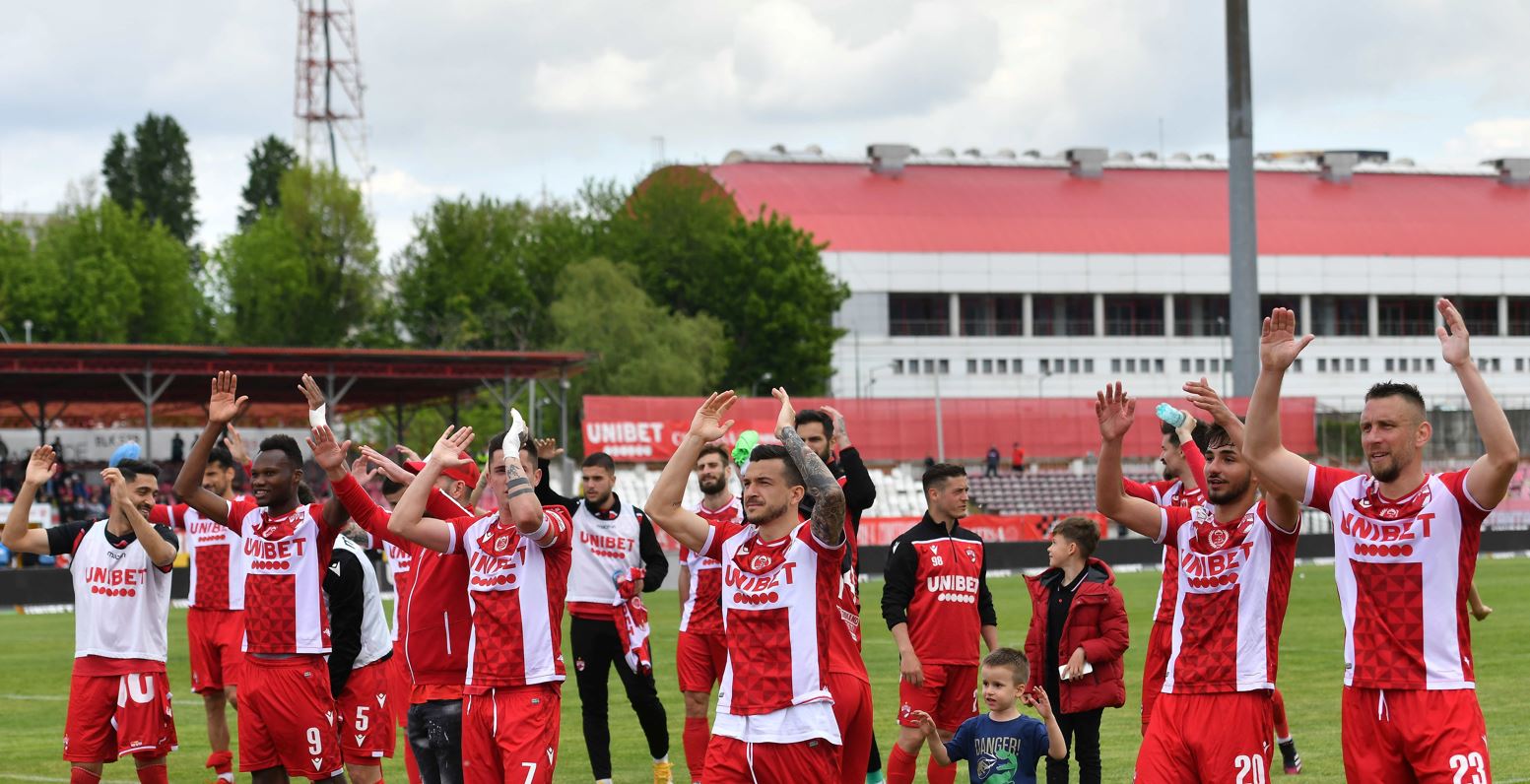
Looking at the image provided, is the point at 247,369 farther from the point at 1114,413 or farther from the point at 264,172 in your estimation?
the point at 264,172

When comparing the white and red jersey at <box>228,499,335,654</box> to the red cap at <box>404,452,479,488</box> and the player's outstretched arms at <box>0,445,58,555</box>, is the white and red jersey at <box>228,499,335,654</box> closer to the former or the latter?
the red cap at <box>404,452,479,488</box>

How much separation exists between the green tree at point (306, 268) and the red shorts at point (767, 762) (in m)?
74.0

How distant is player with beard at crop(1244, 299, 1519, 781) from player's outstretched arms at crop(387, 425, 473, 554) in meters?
3.84

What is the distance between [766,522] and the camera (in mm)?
7664

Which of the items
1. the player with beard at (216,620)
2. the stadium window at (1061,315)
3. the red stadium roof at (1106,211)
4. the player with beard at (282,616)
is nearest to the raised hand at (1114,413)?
the player with beard at (282,616)

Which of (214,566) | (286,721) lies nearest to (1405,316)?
(214,566)

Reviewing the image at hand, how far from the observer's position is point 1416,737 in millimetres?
6953

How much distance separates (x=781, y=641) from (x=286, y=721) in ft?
11.8

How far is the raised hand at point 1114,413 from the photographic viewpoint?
8.08 m

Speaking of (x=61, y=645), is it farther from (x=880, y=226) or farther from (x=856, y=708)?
(x=880, y=226)

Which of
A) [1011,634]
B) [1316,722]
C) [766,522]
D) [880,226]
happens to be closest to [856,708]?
[766,522]

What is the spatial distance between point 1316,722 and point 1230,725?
26.1 feet

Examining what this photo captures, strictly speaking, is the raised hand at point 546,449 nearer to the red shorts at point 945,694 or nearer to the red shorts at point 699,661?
the red shorts at point 945,694

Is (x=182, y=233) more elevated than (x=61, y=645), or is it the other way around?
(x=182, y=233)
